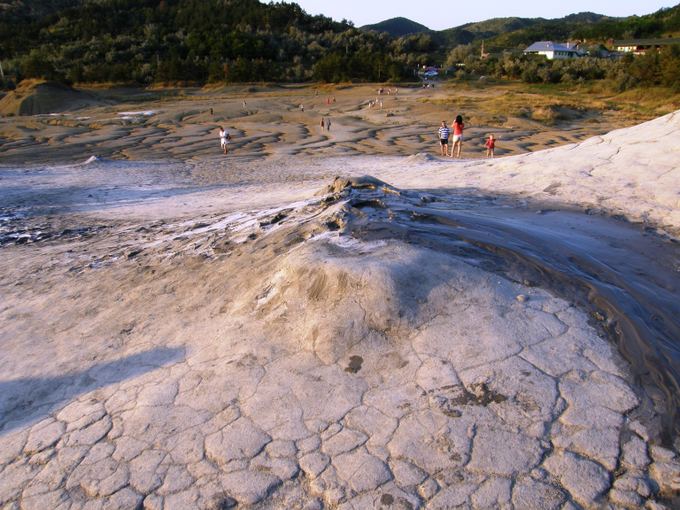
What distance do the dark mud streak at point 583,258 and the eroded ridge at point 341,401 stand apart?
19 centimetres

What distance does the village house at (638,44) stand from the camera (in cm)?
5273

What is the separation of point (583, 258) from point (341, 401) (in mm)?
2755

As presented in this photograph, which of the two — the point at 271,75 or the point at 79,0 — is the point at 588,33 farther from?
the point at 79,0

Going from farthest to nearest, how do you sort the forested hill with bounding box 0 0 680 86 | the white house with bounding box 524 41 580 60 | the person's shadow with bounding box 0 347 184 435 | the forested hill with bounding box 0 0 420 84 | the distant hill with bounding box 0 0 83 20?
the distant hill with bounding box 0 0 83 20
the white house with bounding box 524 41 580 60
the forested hill with bounding box 0 0 420 84
the forested hill with bounding box 0 0 680 86
the person's shadow with bounding box 0 347 184 435

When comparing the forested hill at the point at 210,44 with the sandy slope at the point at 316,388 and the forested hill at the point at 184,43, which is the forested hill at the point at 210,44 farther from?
the sandy slope at the point at 316,388

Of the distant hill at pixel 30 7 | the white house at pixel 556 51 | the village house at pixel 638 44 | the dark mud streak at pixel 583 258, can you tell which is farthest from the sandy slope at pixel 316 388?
the distant hill at pixel 30 7

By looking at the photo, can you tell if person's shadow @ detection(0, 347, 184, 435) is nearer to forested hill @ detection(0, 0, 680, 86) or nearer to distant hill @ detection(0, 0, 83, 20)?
forested hill @ detection(0, 0, 680, 86)

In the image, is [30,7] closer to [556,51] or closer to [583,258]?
[556,51]

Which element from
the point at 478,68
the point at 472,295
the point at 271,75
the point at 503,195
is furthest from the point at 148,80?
the point at 472,295

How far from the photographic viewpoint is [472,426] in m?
2.69

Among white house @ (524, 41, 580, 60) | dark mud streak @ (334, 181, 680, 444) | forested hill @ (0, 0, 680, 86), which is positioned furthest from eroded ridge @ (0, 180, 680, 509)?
white house @ (524, 41, 580, 60)

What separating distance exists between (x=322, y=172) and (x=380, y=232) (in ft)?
25.6

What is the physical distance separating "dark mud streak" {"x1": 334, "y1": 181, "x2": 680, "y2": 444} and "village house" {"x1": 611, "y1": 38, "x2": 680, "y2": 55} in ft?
183

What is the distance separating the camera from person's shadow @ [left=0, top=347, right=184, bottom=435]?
3277 mm
